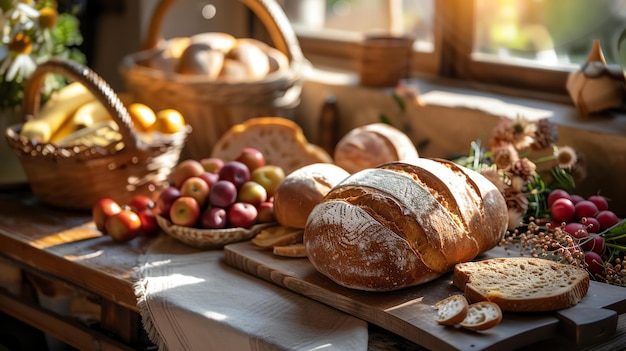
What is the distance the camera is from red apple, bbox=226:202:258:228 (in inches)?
66.0

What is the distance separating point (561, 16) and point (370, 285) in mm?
1165

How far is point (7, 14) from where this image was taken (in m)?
1.93

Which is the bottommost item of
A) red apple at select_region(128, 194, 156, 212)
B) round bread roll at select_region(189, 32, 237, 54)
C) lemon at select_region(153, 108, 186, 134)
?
red apple at select_region(128, 194, 156, 212)

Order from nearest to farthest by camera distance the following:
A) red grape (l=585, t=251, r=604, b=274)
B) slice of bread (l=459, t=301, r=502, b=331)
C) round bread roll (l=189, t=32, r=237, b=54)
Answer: slice of bread (l=459, t=301, r=502, b=331), red grape (l=585, t=251, r=604, b=274), round bread roll (l=189, t=32, r=237, b=54)

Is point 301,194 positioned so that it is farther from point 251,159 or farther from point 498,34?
point 498,34

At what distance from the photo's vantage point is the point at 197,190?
1723 mm

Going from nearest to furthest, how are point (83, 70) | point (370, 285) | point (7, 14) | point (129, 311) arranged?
point (370, 285)
point (129, 311)
point (83, 70)
point (7, 14)

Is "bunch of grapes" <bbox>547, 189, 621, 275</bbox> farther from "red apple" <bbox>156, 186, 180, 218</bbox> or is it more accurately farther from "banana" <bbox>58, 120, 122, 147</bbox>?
"banana" <bbox>58, 120, 122, 147</bbox>

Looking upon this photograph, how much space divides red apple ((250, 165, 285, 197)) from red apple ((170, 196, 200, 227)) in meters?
0.18

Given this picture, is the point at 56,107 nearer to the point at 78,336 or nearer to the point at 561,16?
the point at 78,336

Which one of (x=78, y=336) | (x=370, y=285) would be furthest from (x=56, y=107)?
(x=370, y=285)

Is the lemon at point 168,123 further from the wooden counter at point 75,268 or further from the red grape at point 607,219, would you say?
the red grape at point 607,219

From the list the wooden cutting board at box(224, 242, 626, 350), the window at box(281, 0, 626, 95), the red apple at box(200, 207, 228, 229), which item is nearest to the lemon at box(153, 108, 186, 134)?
the red apple at box(200, 207, 228, 229)

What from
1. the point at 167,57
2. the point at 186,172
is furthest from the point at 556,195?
the point at 167,57
